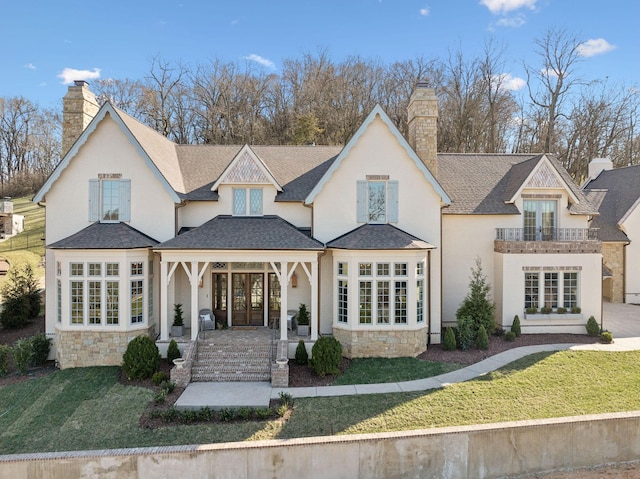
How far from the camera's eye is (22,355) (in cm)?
1469

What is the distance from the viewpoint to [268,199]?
696 inches

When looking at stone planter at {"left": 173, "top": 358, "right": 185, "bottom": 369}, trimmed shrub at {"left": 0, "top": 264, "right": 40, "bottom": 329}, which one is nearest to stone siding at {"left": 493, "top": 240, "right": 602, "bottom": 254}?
stone planter at {"left": 173, "top": 358, "right": 185, "bottom": 369}

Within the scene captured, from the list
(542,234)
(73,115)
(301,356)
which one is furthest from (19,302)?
(542,234)

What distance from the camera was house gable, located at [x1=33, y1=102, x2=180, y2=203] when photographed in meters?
15.8

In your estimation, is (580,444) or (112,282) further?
(112,282)

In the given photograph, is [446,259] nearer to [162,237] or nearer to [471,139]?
[162,237]

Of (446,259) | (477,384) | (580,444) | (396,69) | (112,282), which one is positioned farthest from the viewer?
(396,69)

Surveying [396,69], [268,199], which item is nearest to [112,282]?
[268,199]

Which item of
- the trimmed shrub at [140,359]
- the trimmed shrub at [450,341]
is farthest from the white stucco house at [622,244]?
the trimmed shrub at [140,359]

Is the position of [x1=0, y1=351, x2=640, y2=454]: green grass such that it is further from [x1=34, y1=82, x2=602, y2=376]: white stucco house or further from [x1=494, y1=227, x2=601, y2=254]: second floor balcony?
[x1=494, y1=227, x2=601, y2=254]: second floor balcony

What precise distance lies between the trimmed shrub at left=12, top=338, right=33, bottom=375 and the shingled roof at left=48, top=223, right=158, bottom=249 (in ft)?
13.0

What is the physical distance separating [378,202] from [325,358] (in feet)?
23.3

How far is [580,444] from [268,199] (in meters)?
13.8

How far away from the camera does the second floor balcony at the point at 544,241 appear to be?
17812 mm
